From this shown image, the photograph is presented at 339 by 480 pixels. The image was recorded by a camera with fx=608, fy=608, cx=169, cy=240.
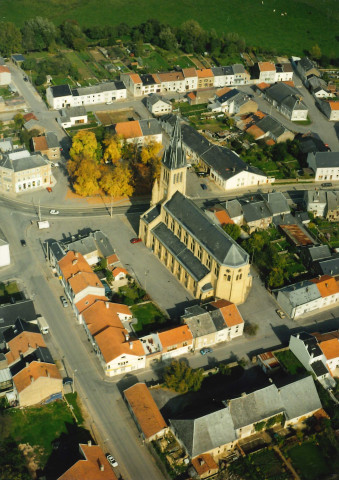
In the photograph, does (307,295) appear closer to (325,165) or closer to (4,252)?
(325,165)

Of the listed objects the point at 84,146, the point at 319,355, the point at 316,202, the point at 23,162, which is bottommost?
the point at 319,355

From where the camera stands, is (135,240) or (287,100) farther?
(287,100)

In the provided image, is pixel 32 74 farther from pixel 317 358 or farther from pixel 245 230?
pixel 317 358

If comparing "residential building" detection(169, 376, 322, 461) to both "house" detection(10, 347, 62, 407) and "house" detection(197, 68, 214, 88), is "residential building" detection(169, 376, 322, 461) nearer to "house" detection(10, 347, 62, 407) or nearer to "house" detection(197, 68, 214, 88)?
"house" detection(10, 347, 62, 407)

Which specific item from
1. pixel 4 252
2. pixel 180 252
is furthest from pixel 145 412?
pixel 4 252

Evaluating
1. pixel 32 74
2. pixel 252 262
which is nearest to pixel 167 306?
pixel 252 262

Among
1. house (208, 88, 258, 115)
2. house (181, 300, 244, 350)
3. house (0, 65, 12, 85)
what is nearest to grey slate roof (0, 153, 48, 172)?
house (181, 300, 244, 350)

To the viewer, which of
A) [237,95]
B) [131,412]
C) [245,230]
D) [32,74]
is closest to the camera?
[131,412]

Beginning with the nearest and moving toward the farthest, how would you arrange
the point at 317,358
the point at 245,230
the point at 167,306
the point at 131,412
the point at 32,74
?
the point at 131,412 < the point at 317,358 < the point at 167,306 < the point at 245,230 < the point at 32,74
